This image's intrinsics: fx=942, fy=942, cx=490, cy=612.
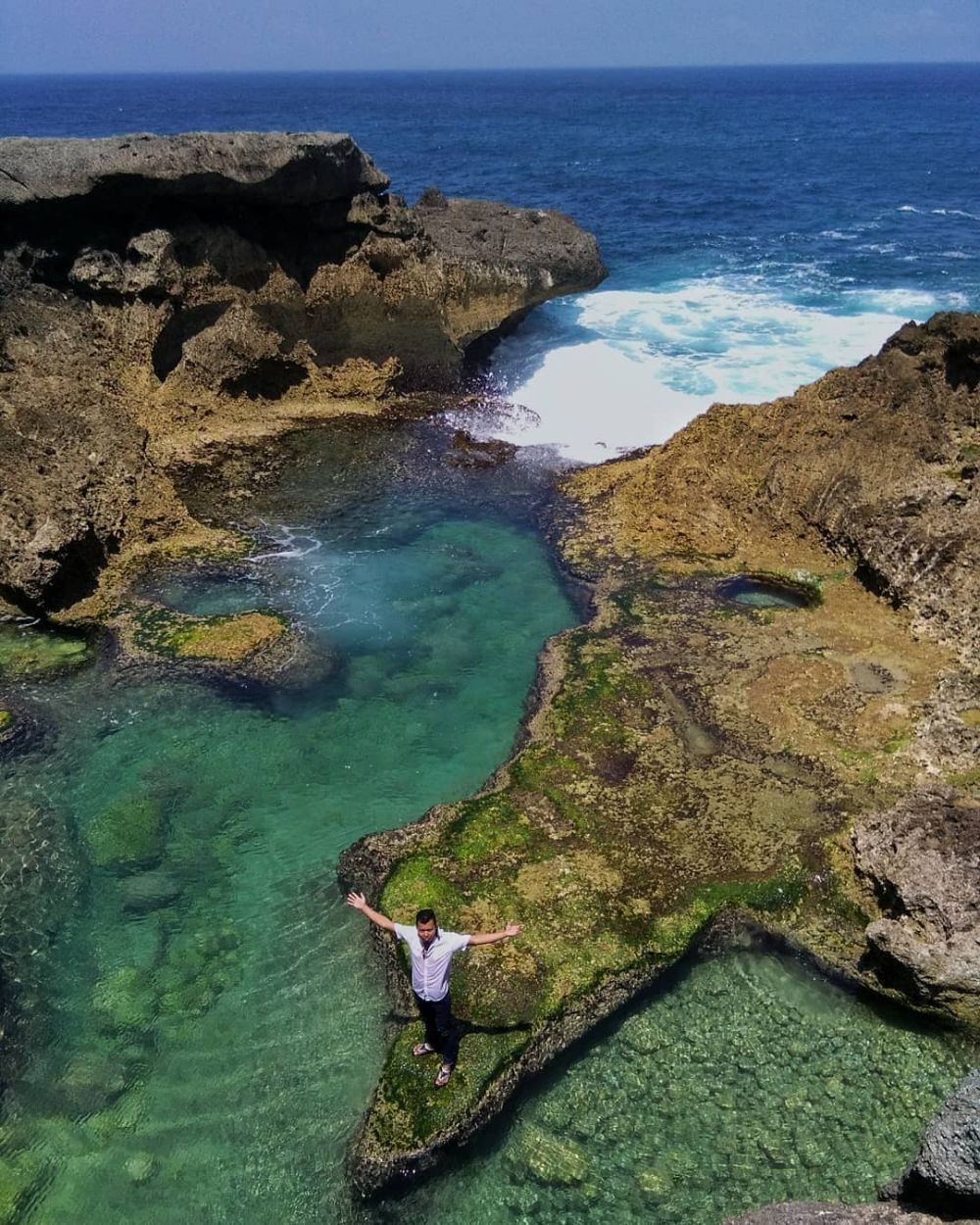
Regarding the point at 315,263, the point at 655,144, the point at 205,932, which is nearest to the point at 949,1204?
the point at 205,932

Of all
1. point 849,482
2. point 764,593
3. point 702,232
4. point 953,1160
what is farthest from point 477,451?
point 702,232

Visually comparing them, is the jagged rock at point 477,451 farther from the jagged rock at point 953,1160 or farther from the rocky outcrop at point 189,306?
the jagged rock at point 953,1160

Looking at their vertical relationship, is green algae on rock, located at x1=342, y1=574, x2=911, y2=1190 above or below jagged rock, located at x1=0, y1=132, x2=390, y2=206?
below

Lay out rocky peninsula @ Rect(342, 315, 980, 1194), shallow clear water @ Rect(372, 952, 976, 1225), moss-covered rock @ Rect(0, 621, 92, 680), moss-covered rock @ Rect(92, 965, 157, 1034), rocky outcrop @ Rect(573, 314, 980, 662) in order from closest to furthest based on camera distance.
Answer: shallow clear water @ Rect(372, 952, 976, 1225) < rocky peninsula @ Rect(342, 315, 980, 1194) < moss-covered rock @ Rect(92, 965, 157, 1034) < moss-covered rock @ Rect(0, 621, 92, 680) < rocky outcrop @ Rect(573, 314, 980, 662)

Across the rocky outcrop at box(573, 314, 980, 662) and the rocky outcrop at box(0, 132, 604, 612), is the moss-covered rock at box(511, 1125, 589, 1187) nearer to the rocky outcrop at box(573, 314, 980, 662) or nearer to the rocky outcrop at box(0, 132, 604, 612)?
the rocky outcrop at box(573, 314, 980, 662)

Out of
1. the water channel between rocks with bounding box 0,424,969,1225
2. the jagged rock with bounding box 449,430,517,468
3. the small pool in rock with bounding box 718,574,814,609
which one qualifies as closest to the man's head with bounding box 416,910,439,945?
the water channel between rocks with bounding box 0,424,969,1225

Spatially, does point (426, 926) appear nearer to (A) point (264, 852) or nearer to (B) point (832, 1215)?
(B) point (832, 1215)

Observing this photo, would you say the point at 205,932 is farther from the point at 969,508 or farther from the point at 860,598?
the point at 969,508
